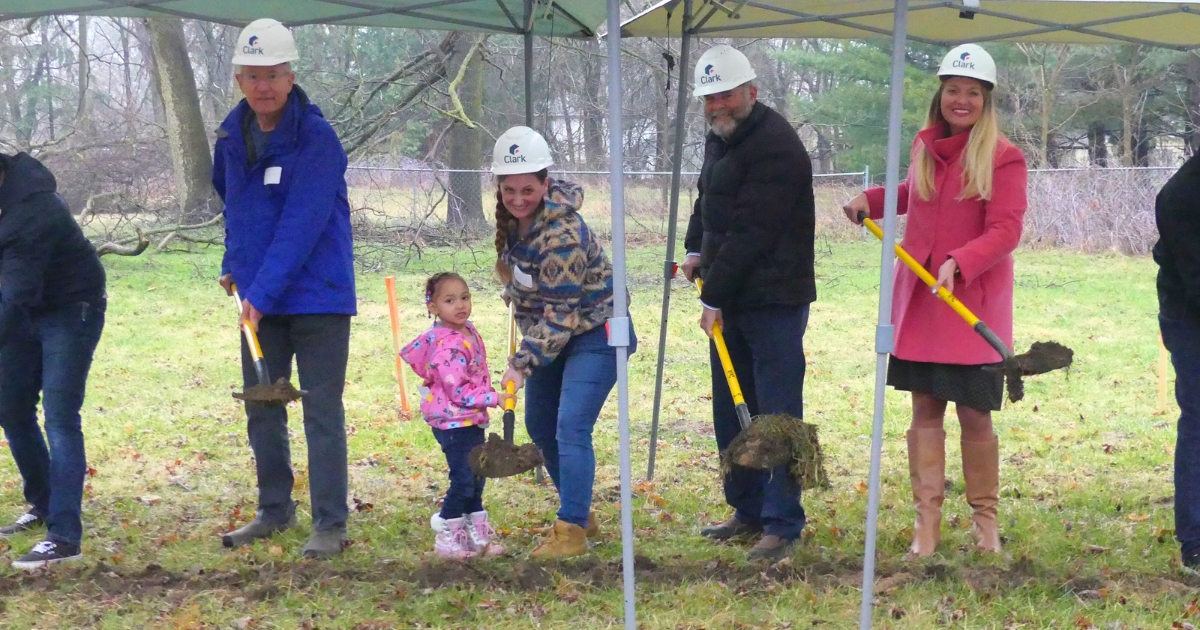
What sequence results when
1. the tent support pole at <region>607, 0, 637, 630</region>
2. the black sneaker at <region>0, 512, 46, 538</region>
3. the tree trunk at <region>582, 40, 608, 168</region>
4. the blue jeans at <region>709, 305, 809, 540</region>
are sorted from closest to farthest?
1. the tent support pole at <region>607, 0, 637, 630</region>
2. the blue jeans at <region>709, 305, 809, 540</region>
3. the black sneaker at <region>0, 512, 46, 538</region>
4. the tree trunk at <region>582, 40, 608, 168</region>

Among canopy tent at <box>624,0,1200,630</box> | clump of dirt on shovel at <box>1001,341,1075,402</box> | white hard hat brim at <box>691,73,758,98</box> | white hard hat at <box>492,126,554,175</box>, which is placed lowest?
clump of dirt on shovel at <box>1001,341,1075,402</box>

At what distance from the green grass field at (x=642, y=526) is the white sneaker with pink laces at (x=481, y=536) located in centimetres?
8

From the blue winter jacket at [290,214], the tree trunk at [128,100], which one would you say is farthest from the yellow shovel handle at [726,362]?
the tree trunk at [128,100]

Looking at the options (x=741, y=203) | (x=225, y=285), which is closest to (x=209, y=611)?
(x=225, y=285)

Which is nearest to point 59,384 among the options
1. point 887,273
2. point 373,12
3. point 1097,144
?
point 373,12

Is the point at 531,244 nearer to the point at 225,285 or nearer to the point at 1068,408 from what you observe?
the point at 225,285

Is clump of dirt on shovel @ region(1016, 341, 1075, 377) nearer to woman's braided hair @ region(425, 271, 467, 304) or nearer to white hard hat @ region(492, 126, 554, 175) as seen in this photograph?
white hard hat @ region(492, 126, 554, 175)

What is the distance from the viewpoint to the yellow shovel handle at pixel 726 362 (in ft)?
14.1

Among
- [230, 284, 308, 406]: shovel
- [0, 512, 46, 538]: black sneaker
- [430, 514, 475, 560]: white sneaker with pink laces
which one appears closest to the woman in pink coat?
[430, 514, 475, 560]: white sneaker with pink laces

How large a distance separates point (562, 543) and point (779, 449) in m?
1.03

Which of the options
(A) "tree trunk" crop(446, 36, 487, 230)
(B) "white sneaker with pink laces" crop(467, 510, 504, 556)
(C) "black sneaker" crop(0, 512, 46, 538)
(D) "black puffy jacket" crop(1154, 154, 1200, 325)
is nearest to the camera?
(D) "black puffy jacket" crop(1154, 154, 1200, 325)

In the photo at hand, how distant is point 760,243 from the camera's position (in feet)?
14.0

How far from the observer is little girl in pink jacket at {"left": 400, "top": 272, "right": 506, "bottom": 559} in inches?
175

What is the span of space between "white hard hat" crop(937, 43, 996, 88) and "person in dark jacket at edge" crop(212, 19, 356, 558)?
7.59 ft
